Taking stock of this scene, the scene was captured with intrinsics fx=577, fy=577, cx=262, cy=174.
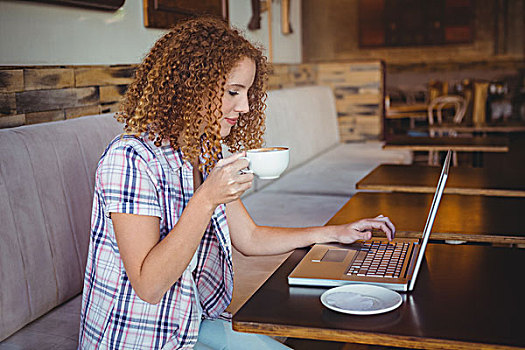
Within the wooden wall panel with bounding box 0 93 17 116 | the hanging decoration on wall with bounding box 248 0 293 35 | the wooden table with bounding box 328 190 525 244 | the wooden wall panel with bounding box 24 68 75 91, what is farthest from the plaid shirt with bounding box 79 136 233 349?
the hanging decoration on wall with bounding box 248 0 293 35

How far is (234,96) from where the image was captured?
1.34 m

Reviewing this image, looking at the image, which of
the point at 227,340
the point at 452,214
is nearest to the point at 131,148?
the point at 227,340

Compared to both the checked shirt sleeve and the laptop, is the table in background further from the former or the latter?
the checked shirt sleeve

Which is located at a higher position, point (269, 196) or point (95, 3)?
point (95, 3)

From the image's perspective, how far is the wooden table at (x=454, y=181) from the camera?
2234 millimetres

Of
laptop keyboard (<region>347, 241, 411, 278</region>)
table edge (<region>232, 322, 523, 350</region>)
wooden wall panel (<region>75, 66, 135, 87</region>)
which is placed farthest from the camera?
wooden wall panel (<region>75, 66, 135, 87</region>)

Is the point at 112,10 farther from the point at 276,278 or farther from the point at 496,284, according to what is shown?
the point at 496,284

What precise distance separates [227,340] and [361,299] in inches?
15.8

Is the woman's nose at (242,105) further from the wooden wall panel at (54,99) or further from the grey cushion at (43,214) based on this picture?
the wooden wall panel at (54,99)

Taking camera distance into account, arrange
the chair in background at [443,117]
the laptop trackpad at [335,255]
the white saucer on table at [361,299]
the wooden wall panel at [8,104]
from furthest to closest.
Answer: the chair in background at [443,117] → the wooden wall panel at [8,104] → the laptop trackpad at [335,255] → the white saucer on table at [361,299]

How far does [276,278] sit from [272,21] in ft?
13.6

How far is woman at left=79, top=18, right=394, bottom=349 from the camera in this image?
45.6 inches

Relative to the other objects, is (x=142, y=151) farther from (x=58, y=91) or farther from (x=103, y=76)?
(x=103, y=76)

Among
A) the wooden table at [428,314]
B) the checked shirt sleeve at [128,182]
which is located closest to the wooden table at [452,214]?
the wooden table at [428,314]
